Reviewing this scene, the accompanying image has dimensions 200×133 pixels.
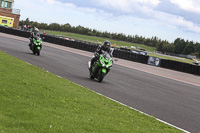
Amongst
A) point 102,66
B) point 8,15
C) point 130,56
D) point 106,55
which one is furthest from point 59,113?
point 8,15

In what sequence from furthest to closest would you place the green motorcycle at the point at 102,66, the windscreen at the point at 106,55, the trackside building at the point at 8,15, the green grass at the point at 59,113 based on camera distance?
the trackside building at the point at 8,15 < the windscreen at the point at 106,55 < the green motorcycle at the point at 102,66 < the green grass at the point at 59,113

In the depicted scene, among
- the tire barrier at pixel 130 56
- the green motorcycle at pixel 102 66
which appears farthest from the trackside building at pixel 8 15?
the green motorcycle at pixel 102 66

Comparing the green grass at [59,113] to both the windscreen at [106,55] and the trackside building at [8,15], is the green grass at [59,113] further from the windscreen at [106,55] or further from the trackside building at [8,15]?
the trackside building at [8,15]

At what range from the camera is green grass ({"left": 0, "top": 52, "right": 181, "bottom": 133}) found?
221 inches

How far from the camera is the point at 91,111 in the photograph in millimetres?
7574

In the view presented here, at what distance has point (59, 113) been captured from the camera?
6.65 m

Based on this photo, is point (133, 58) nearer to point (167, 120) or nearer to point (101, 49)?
point (101, 49)

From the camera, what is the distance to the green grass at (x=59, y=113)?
5.61 m

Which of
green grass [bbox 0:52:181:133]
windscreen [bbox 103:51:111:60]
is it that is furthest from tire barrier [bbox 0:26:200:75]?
green grass [bbox 0:52:181:133]

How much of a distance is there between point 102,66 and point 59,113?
7.68 meters

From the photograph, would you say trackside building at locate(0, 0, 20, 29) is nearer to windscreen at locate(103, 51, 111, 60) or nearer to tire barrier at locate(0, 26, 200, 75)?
tire barrier at locate(0, 26, 200, 75)

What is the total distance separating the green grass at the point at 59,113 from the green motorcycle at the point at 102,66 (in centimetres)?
458

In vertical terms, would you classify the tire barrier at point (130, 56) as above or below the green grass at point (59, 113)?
below

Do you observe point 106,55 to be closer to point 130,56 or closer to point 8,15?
point 130,56
